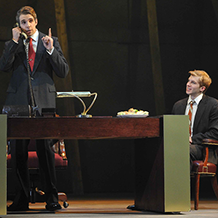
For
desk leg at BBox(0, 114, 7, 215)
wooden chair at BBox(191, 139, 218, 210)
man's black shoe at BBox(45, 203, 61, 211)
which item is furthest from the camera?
wooden chair at BBox(191, 139, 218, 210)

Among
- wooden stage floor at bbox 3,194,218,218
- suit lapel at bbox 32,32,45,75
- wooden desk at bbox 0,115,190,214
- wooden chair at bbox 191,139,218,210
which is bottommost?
wooden stage floor at bbox 3,194,218,218

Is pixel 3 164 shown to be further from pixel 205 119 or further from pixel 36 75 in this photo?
pixel 205 119

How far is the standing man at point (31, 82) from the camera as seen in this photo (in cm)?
290

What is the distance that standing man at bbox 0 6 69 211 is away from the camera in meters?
2.90

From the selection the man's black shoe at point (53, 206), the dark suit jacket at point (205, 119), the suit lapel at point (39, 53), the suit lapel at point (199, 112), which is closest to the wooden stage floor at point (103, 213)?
the man's black shoe at point (53, 206)

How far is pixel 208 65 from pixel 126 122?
3.58 meters

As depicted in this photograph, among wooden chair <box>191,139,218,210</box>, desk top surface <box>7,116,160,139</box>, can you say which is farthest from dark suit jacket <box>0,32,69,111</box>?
wooden chair <box>191,139,218,210</box>

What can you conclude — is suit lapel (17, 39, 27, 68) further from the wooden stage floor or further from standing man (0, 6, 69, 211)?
the wooden stage floor

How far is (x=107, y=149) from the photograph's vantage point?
18.5 feet

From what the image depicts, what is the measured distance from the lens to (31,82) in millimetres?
2986

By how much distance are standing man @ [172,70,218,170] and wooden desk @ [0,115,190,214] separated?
38.5 inches

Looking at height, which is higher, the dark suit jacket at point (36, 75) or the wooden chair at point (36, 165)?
the dark suit jacket at point (36, 75)

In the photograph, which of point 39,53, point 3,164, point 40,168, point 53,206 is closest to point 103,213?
point 53,206

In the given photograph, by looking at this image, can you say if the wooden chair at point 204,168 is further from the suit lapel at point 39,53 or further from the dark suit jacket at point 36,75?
the suit lapel at point 39,53
